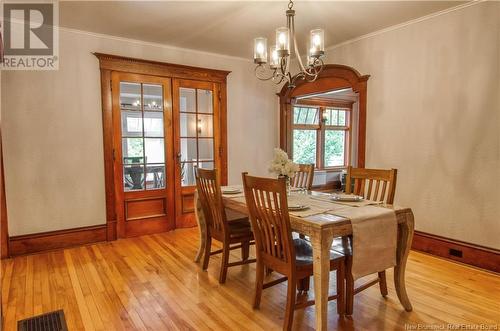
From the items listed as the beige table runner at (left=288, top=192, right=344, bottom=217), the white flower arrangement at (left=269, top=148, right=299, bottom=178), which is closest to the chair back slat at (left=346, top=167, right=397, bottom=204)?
the beige table runner at (left=288, top=192, right=344, bottom=217)

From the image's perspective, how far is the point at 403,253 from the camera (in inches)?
88.4

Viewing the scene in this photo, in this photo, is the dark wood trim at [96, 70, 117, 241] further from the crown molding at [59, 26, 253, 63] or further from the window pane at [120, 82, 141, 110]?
the crown molding at [59, 26, 253, 63]

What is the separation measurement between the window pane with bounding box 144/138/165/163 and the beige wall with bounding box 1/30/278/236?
22.3 inches

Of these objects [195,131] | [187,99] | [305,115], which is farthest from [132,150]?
[305,115]

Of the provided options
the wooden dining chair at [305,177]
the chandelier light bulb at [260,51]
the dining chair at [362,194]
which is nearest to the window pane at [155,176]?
the wooden dining chair at [305,177]

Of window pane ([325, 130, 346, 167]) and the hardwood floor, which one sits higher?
window pane ([325, 130, 346, 167])

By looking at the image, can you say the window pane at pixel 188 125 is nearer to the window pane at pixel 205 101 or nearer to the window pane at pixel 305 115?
the window pane at pixel 205 101

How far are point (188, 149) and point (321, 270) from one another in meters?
3.07

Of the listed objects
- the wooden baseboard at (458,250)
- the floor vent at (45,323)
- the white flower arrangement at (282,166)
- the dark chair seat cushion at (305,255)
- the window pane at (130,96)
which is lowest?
the floor vent at (45,323)

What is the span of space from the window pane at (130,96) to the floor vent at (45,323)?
8.33 feet

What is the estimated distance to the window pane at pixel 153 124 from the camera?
13.5 feet

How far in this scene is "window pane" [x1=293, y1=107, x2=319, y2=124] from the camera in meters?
7.05

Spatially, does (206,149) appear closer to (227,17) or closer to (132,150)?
(132,150)

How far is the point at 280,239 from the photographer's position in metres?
2.02
